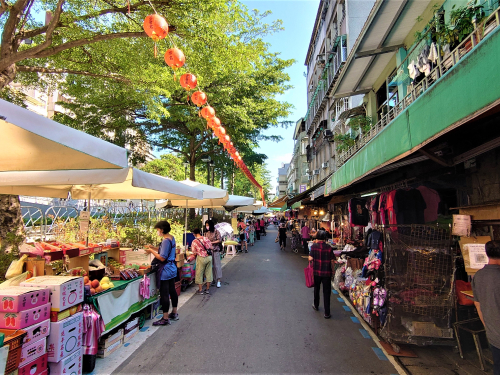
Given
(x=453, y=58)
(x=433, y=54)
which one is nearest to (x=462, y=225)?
(x=453, y=58)

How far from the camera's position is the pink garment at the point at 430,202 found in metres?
4.78

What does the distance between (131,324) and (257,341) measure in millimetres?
2109

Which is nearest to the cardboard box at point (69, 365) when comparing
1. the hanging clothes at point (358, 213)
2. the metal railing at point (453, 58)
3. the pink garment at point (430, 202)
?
the metal railing at point (453, 58)

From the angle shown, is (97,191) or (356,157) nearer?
(356,157)

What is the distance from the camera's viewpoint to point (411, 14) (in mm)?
6684

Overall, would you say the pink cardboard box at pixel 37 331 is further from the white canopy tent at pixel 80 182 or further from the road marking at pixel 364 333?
the road marking at pixel 364 333

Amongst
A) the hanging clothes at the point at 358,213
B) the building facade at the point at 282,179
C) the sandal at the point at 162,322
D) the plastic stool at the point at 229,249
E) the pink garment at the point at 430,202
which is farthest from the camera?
the building facade at the point at 282,179

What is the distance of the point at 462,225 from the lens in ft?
12.8

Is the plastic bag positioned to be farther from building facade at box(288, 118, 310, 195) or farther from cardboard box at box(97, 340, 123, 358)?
building facade at box(288, 118, 310, 195)

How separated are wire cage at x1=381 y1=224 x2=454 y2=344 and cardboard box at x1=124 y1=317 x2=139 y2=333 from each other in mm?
4059

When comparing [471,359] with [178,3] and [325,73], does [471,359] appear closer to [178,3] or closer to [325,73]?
[178,3]

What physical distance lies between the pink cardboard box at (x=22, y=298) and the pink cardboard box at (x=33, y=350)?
1.25 feet

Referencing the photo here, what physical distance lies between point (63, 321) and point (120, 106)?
12.9 m

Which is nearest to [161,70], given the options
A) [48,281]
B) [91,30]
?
[91,30]
